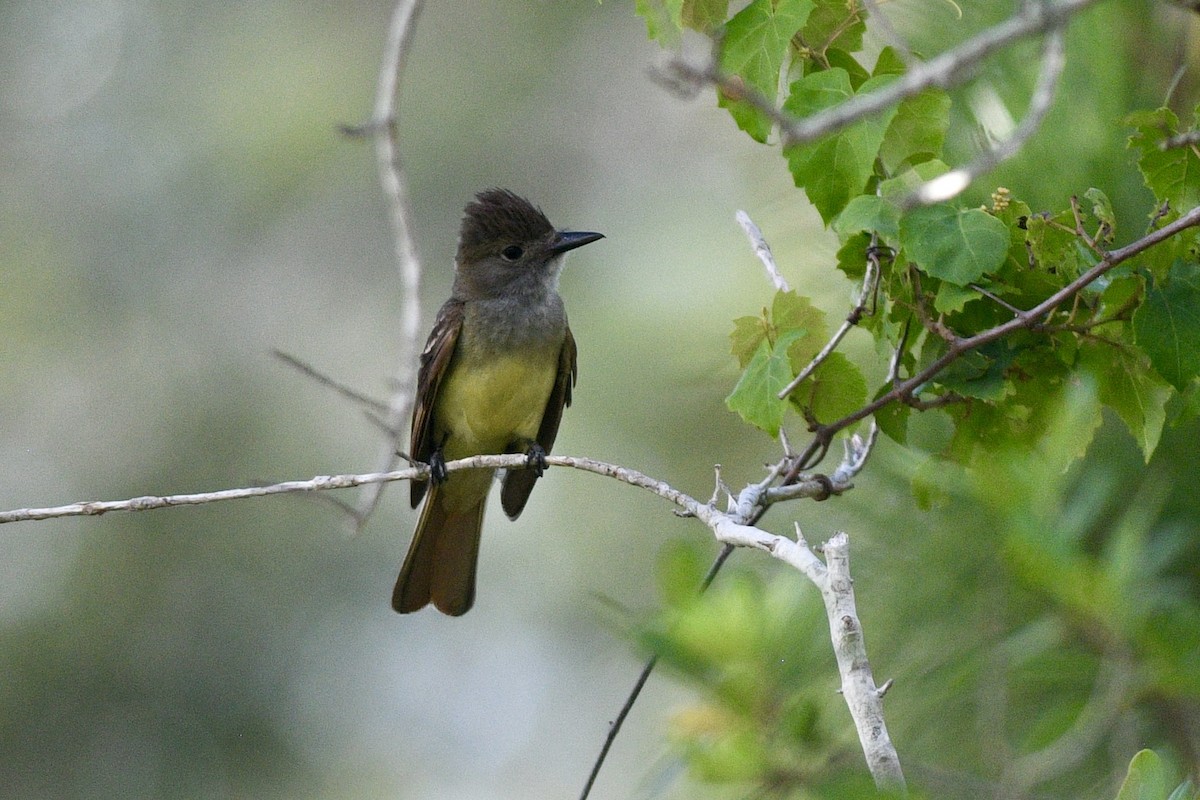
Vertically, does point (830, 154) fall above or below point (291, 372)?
above

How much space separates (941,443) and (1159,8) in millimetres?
913

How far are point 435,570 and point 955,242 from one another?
9.03ft

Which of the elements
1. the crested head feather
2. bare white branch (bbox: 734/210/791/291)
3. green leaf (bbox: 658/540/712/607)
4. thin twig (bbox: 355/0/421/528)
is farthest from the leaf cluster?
the crested head feather

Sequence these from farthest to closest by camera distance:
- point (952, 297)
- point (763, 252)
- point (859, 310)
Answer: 1. point (763, 252)
2. point (859, 310)
3. point (952, 297)

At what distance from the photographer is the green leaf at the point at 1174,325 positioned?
203 centimetres

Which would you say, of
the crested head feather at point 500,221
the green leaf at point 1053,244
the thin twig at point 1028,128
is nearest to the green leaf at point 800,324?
the green leaf at point 1053,244

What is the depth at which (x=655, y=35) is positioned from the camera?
2.48 metres

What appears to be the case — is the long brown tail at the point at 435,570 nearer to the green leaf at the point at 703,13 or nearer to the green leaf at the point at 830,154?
the green leaf at the point at 703,13

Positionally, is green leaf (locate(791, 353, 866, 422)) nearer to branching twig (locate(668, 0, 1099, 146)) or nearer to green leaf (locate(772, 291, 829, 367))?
green leaf (locate(772, 291, 829, 367))

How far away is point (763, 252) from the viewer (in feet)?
8.78

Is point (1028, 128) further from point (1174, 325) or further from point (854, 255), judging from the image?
point (854, 255)

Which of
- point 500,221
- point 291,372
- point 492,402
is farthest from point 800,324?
point 291,372

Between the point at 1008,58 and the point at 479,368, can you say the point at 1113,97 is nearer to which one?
the point at 1008,58

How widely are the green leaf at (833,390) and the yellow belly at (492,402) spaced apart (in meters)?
2.09
